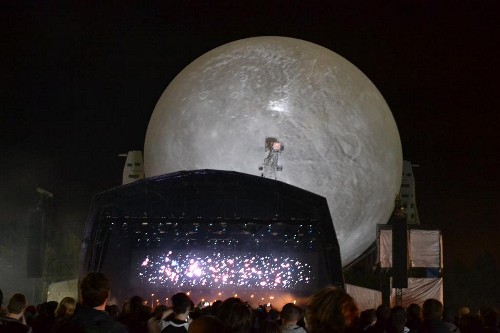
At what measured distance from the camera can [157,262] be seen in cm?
Result: 2047

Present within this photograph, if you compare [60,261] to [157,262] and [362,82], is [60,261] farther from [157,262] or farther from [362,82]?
[362,82]

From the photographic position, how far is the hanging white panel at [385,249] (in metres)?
18.3

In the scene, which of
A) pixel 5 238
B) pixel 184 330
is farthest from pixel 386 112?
pixel 5 238

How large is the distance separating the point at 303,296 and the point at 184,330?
47.5 ft

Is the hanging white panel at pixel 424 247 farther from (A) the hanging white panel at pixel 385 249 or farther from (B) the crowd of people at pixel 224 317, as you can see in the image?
(B) the crowd of people at pixel 224 317

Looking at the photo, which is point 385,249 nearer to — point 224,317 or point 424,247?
point 424,247

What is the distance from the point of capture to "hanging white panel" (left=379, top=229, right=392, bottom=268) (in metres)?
18.3

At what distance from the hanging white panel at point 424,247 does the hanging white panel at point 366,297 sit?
309 cm

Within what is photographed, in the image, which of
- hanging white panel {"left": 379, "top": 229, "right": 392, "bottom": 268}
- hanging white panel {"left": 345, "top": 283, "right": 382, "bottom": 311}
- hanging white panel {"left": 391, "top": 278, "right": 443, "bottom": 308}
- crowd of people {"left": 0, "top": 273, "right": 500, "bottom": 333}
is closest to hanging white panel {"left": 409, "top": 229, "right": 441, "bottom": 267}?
hanging white panel {"left": 379, "top": 229, "right": 392, "bottom": 268}

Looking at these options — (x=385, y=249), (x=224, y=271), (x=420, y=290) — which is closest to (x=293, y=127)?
(x=385, y=249)

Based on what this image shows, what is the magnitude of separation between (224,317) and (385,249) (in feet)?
47.7

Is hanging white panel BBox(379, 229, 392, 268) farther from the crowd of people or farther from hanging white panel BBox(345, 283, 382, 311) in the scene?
the crowd of people

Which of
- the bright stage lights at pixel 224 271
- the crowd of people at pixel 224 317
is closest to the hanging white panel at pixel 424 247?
the bright stage lights at pixel 224 271

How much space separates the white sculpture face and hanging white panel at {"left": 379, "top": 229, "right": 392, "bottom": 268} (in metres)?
2.49
